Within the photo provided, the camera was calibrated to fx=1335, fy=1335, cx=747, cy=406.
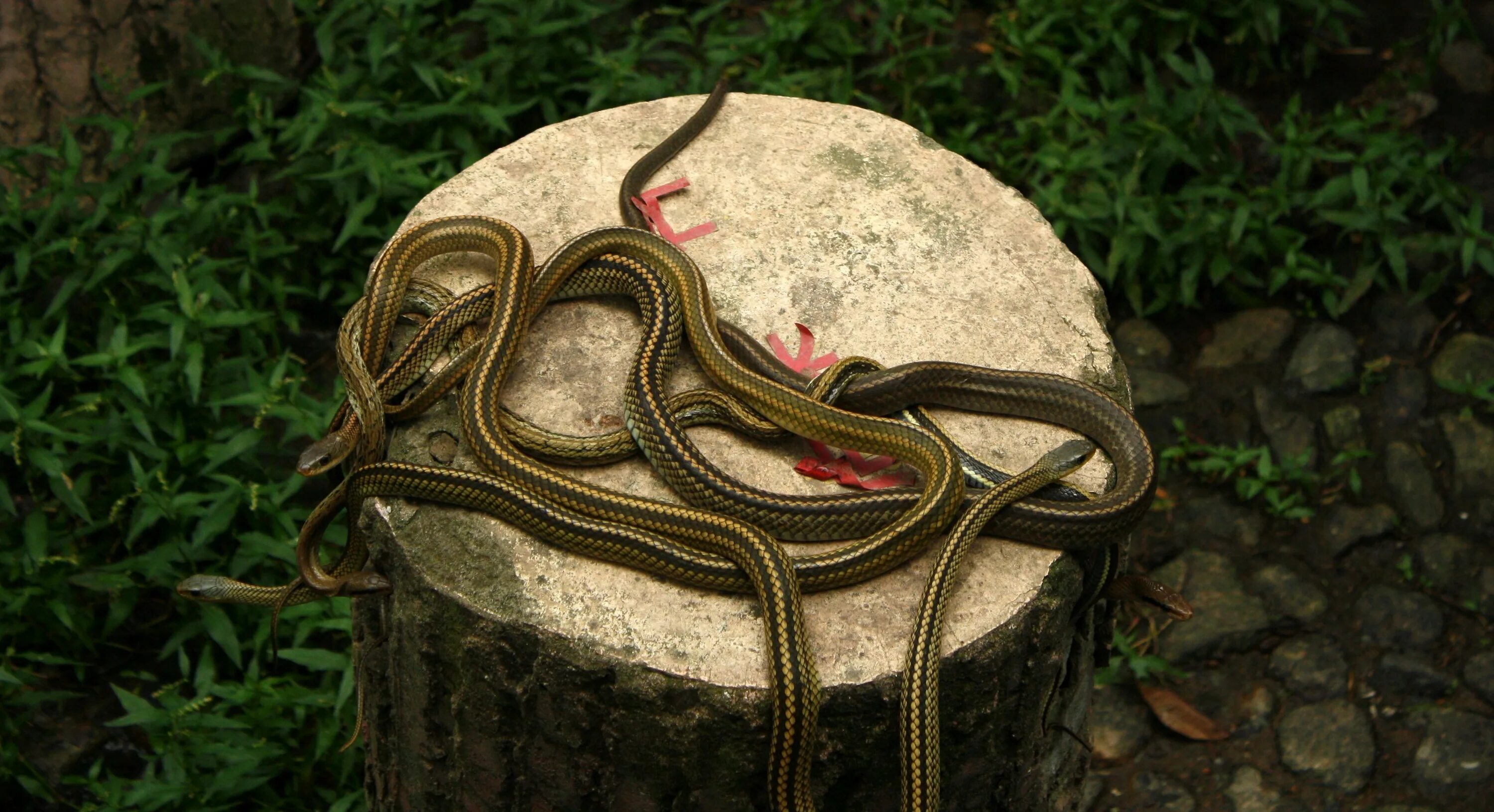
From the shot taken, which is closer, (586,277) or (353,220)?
(586,277)

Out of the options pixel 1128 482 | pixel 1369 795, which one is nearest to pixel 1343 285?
pixel 1369 795

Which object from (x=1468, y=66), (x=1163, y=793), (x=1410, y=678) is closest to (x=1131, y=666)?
(x=1163, y=793)

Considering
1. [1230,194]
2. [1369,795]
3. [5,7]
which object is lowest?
[1369,795]

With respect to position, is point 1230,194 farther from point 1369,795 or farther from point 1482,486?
point 1369,795

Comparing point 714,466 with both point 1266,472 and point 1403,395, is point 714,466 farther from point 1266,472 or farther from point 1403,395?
point 1403,395

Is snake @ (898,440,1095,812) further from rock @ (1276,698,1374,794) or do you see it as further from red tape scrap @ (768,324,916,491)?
rock @ (1276,698,1374,794)

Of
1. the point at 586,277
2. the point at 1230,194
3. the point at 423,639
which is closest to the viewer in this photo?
the point at 423,639
